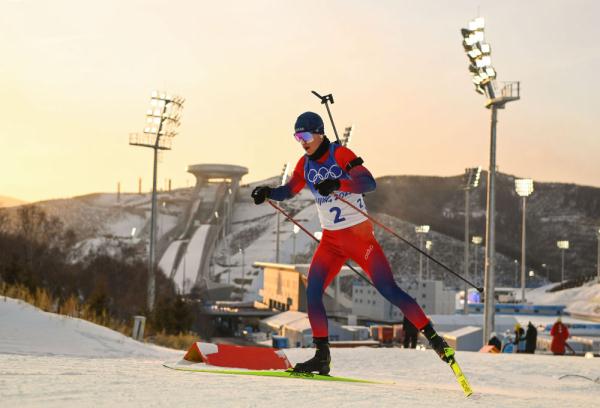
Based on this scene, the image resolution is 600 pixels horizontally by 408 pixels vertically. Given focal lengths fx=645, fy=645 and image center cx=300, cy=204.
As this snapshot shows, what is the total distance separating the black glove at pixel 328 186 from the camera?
4949 mm

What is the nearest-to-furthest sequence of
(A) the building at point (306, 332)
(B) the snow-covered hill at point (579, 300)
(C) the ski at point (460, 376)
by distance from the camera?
(C) the ski at point (460, 376) < (A) the building at point (306, 332) < (B) the snow-covered hill at point (579, 300)

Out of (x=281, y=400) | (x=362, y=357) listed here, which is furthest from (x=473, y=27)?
(x=281, y=400)

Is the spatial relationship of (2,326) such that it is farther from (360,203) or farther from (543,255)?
(543,255)

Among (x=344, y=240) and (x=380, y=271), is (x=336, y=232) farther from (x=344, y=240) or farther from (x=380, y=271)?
(x=380, y=271)

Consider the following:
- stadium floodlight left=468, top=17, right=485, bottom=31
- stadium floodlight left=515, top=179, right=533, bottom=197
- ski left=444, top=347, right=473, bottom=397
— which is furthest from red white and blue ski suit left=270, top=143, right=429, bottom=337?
stadium floodlight left=515, top=179, right=533, bottom=197

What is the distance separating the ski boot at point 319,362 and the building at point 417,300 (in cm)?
4411

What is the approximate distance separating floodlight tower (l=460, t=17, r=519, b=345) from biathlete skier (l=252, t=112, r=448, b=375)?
39.5ft

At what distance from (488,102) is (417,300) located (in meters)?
35.0

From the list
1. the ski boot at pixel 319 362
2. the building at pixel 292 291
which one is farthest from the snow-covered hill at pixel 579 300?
the ski boot at pixel 319 362

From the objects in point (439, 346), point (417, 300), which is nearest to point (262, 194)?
point (439, 346)

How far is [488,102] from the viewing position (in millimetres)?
19453

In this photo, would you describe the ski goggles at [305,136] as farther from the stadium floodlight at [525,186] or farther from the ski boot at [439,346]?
the stadium floodlight at [525,186]

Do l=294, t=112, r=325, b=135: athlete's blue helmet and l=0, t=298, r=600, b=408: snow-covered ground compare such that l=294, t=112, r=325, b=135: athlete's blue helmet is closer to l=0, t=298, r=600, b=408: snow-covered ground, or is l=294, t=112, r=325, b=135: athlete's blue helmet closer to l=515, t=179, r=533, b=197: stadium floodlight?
l=0, t=298, r=600, b=408: snow-covered ground

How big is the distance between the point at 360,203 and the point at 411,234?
143m
